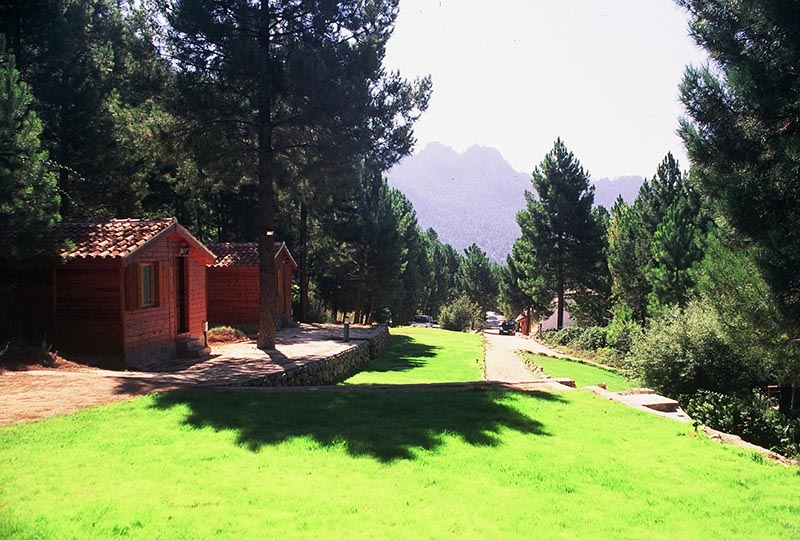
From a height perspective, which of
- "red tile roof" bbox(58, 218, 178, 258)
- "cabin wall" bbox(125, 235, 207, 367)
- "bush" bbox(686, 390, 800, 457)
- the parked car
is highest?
"red tile roof" bbox(58, 218, 178, 258)

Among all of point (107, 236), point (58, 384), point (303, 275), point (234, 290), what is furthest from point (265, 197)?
point (303, 275)

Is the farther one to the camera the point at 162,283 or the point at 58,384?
the point at 162,283

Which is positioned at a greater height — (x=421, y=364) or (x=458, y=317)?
(x=458, y=317)

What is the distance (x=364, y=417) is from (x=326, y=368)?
330 inches

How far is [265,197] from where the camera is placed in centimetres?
1712

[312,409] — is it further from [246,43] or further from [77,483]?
[246,43]

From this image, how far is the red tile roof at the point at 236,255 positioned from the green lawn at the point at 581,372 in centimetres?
1313

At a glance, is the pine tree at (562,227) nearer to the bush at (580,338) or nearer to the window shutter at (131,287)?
the bush at (580,338)

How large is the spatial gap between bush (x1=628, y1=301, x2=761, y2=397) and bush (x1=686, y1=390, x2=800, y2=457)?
2193 millimetres

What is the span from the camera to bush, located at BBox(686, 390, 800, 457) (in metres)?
9.29

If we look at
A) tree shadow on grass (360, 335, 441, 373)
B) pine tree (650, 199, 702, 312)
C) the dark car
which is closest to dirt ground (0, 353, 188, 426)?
tree shadow on grass (360, 335, 441, 373)

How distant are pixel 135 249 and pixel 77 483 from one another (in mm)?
9182

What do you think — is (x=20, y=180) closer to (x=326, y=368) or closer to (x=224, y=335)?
(x=326, y=368)

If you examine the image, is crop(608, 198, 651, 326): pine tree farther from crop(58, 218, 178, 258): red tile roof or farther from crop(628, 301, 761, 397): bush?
crop(58, 218, 178, 258): red tile roof
